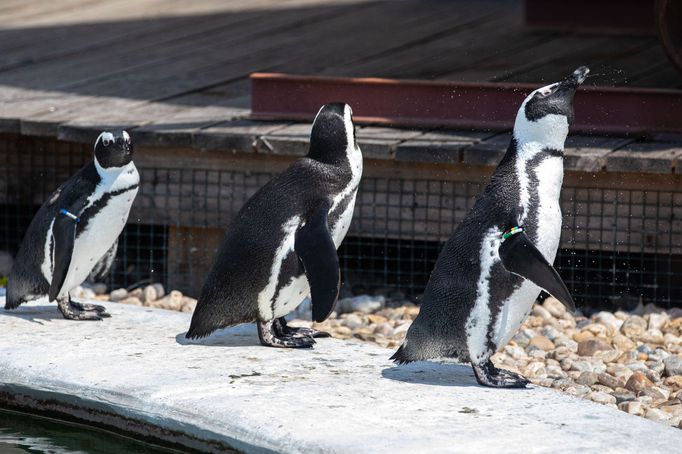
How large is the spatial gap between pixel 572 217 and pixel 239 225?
1.66 metres

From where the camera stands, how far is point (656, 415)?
367cm

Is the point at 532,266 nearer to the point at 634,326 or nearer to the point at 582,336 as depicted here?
the point at 582,336

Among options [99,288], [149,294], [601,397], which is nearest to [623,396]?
[601,397]

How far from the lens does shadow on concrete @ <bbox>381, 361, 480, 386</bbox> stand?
3576mm

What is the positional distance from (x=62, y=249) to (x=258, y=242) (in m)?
0.75

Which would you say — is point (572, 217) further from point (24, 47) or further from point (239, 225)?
point (24, 47)

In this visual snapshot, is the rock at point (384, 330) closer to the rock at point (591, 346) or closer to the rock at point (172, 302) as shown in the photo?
the rock at point (591, 346)

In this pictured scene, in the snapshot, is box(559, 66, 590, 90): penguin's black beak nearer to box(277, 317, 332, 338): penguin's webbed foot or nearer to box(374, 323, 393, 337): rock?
box(277, 317, 332, 338): penguin's webbed foot

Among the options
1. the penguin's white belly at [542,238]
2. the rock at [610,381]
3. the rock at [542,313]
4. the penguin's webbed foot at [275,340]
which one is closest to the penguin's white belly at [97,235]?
the penguin's webbed foot at [275,340]

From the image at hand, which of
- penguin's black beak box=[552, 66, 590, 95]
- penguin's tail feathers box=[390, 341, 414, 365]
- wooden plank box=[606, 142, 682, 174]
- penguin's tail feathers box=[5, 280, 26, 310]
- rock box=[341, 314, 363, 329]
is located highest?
penguin's black beak box=[552, 66, 590, 95]

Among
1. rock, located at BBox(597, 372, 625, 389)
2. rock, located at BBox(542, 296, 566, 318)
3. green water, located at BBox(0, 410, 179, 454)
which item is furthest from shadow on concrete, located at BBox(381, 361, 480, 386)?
rock, located at BBox(542, 296, 566, 318)

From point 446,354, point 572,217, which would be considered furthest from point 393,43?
point 446,354

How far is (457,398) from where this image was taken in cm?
338

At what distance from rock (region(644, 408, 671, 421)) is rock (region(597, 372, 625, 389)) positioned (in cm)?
41
